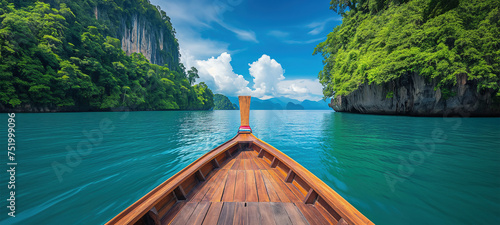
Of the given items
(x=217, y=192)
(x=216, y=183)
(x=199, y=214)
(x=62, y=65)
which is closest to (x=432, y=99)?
(x=216, y=183)

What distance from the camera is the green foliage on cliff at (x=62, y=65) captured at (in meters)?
21.4

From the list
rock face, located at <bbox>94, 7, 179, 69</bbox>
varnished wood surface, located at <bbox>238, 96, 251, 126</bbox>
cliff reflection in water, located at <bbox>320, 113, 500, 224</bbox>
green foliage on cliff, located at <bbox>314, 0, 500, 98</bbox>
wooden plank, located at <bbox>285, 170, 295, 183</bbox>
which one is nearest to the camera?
cliff reflection in water, located at <bbox>320, 113, 500, 224</bbox>

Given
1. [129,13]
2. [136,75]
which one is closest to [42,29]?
[136,75]

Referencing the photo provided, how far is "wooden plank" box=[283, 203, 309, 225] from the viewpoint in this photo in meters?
1.71

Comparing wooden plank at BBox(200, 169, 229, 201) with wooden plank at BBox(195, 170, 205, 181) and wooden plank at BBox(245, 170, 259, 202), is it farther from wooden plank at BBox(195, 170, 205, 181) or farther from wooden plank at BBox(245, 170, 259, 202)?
wooden plank at BBox(245, 170, 259, 202)

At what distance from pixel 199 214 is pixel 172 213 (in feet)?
1.08

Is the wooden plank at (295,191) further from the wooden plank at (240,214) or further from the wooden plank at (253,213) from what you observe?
the wooden plank at (240,214)

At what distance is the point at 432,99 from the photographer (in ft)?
57.6

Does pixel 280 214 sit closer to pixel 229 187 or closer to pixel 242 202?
pixel 242 202

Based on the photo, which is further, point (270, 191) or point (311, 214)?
point (270, 191)

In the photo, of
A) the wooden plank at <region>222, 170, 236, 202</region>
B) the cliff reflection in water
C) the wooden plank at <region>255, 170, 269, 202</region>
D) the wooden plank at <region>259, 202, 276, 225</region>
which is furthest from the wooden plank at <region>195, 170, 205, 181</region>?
the cliff reflection in water

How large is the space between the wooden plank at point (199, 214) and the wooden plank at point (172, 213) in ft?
0.69

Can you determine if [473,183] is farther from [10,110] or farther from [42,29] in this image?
[42,29]

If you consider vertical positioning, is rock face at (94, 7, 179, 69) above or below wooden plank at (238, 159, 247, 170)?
above
